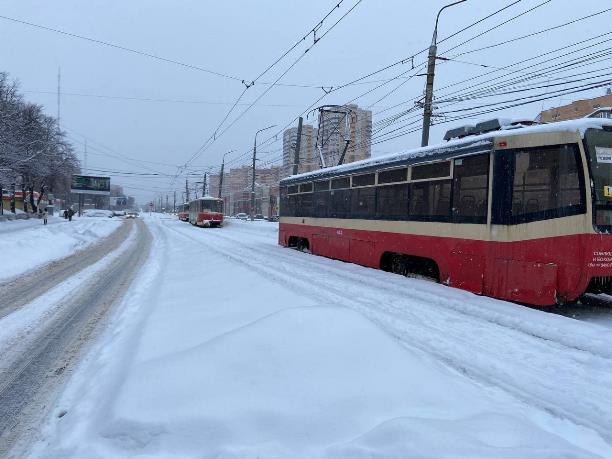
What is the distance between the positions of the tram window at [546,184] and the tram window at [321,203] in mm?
8301

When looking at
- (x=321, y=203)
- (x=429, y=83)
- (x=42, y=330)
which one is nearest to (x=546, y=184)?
(x=42, y=330)

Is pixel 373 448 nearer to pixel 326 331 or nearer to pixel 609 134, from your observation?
pixel 326 331

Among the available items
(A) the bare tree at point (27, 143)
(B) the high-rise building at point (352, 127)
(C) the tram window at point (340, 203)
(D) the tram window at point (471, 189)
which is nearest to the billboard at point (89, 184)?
(A) the bare tree at point (27, 143)

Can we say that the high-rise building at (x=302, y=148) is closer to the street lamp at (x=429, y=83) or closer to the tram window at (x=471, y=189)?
the street lamp at (x=429, y=83)

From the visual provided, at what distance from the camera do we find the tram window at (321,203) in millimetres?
16141

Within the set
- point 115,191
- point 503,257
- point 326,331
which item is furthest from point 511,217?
point 115,191

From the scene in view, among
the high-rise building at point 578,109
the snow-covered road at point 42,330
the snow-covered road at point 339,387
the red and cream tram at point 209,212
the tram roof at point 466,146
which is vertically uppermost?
the high-rise building at point 578,109

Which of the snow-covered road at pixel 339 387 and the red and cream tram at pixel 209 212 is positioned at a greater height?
the red and cream tram at pixel 209 212

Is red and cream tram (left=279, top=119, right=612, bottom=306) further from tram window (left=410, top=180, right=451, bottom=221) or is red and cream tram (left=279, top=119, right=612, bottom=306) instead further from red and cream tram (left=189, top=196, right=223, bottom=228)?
red and cream tram (left=189, top=196, right=223, bottom=228)

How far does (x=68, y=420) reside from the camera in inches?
152

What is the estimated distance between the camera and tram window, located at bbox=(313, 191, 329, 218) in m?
16.1

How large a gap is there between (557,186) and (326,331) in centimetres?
496

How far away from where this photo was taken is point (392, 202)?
39.1 feet

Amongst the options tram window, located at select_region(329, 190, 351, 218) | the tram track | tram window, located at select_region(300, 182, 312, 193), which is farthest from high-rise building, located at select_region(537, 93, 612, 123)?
the tram track
